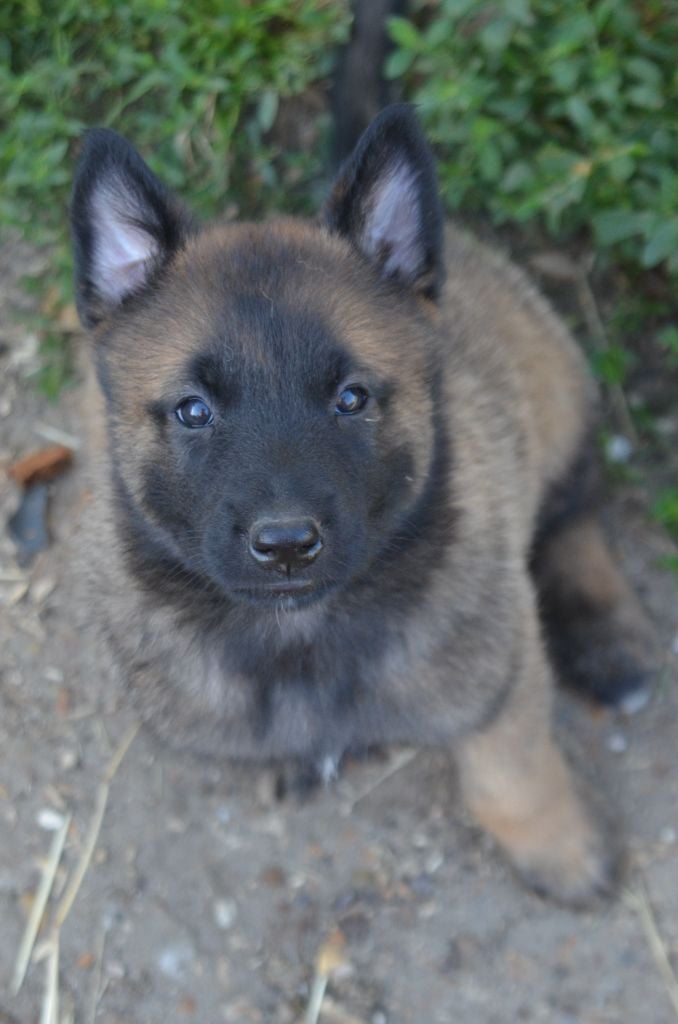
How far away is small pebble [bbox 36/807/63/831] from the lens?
3250mm

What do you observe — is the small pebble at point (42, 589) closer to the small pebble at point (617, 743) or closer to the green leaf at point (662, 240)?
the small pebble at point (617, 743)

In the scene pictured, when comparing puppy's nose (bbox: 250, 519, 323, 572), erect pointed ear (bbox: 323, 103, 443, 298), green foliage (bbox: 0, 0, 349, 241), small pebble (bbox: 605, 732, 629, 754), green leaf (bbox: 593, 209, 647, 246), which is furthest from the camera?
green foliage (bbox: 0, 0, 349, 241)

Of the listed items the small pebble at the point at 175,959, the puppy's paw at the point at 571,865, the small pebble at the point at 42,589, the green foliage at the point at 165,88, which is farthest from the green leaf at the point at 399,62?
the small pebble at the point at 175,959

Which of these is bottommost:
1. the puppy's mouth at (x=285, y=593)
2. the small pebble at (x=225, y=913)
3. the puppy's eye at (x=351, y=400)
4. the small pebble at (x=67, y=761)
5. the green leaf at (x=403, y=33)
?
the small pebble at (x=225, y=913)

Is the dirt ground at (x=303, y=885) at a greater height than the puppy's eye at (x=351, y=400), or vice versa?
the puppy's eye at (x=351, y=400)

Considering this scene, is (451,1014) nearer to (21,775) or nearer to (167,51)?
(21,775)

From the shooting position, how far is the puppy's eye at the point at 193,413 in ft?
7.04

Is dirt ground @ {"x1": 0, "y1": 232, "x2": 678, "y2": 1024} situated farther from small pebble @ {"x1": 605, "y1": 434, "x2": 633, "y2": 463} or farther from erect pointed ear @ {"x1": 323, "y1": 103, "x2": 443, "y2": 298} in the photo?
erect pointed ear @ {"x1": 323, "y1": 103, "x2": 443, "y2": 298}

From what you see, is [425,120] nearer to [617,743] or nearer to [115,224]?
[115,224]

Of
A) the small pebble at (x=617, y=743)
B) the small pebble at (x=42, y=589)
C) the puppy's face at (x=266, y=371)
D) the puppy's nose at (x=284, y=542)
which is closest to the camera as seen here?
the puppy's nose at (x=284, y=542)

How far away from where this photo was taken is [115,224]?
230cm

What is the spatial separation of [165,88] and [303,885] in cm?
249

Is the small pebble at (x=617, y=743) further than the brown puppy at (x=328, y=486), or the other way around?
the small pebble at (x=617, y=743)

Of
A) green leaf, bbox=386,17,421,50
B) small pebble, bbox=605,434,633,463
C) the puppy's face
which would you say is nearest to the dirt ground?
Result: small pebble, bbox=605,434,633,463
